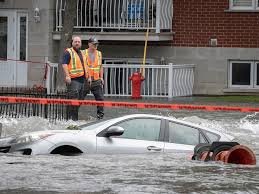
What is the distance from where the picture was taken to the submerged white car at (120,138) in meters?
10.6

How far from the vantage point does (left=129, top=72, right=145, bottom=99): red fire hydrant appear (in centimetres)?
2144

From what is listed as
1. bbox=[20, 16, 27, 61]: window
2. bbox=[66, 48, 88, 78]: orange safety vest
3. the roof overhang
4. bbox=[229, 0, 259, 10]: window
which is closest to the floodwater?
bbox=[66, 48, 88, 78]: orange safety vest

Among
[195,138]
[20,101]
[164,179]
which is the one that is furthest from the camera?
[20,101]

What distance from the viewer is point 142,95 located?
2228 cm

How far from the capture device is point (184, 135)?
36.5ft

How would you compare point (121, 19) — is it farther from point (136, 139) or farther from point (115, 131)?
point (115, 131)

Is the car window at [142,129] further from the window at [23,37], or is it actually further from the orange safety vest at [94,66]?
the window at [23,37]

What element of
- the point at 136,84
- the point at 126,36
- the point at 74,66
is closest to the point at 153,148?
the point at 74,66

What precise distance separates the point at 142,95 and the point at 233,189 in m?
14.3

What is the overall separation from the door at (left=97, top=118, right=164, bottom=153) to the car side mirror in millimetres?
127

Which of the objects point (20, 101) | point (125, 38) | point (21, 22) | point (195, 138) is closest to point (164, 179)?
point (195, 138)

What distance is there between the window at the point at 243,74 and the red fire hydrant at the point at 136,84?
355cm

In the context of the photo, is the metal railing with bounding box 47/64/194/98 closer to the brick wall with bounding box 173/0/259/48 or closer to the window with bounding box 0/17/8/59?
the brick wall with bounding box 173/0/259/48

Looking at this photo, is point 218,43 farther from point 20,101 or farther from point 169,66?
point 20,101
